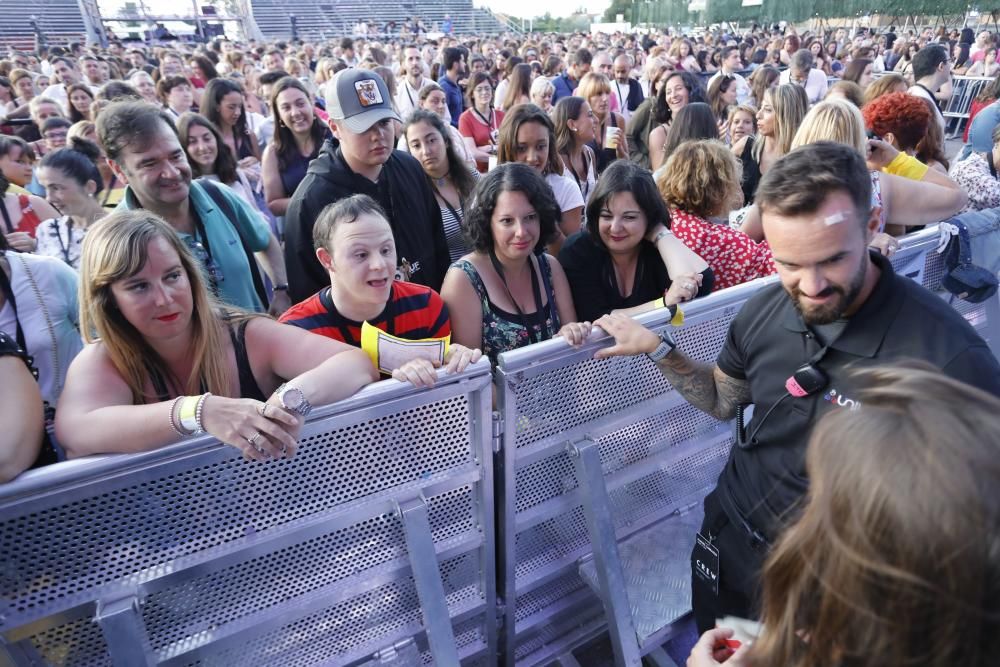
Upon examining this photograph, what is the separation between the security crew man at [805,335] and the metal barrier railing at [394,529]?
0.38m

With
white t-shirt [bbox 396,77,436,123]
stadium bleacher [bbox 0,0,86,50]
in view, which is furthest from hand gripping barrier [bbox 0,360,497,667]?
stadium bleacher [bbox 0,0,86,50]

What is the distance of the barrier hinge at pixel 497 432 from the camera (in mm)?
1845

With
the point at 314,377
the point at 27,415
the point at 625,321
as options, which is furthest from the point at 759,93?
the point at 27,415

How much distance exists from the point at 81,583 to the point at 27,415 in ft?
1.58

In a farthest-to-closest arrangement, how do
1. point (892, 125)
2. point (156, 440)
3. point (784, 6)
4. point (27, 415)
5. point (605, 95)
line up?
point (784, 6), point (605, 95), point (892, 125), point (27, 415), point (156, 440)

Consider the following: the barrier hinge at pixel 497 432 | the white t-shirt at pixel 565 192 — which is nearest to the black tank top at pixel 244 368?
the barrier hinge at pixel 497 432

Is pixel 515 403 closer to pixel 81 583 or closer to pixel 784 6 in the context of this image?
pixel 81 583

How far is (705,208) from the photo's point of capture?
9.78 feet

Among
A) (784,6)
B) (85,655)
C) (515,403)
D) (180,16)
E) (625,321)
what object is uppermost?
(180,16)

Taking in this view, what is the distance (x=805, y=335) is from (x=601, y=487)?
2.88 feet

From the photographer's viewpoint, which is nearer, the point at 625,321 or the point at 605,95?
the point at 625,321

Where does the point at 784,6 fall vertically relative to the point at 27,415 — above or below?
above

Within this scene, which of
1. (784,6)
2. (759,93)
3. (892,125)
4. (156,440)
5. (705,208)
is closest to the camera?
(156,440)

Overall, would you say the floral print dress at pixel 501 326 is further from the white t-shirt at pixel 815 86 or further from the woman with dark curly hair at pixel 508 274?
the white t-shirt at pixel 815 86
